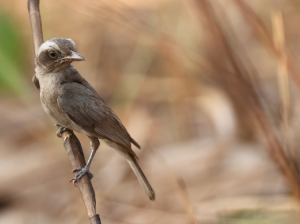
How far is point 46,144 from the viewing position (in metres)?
5.15

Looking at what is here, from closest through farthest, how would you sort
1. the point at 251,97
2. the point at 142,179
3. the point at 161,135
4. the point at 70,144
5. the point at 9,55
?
1. the point at 70,144
2. the point at 142,179
3. the point at 251,97
4. the point at 9,55
5. the point at 161,135

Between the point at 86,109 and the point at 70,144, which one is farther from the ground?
the point at 86,109

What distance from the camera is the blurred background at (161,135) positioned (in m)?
3.12

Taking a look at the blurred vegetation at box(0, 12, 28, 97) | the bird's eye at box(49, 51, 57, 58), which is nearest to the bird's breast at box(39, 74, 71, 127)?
the bird's eye at box(49, 51, 57, 58)

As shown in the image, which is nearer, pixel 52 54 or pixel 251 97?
pixel 52 54

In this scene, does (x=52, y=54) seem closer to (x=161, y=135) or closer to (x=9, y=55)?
(x=9, y=55)

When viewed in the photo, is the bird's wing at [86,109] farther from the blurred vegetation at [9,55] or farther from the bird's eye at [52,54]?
the blurred vegetation at [9,55]

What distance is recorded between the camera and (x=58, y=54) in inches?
77.2

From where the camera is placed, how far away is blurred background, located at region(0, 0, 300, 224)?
312cm

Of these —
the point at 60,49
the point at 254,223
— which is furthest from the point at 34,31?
the point at 254,223

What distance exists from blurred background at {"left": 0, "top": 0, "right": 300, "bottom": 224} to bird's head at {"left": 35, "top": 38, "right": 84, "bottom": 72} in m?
0.51

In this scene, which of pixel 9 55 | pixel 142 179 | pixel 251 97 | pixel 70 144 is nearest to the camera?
pixel 70 144

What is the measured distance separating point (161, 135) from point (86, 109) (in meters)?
3.70

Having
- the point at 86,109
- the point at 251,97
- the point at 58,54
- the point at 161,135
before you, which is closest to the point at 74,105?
the point at 86,109
